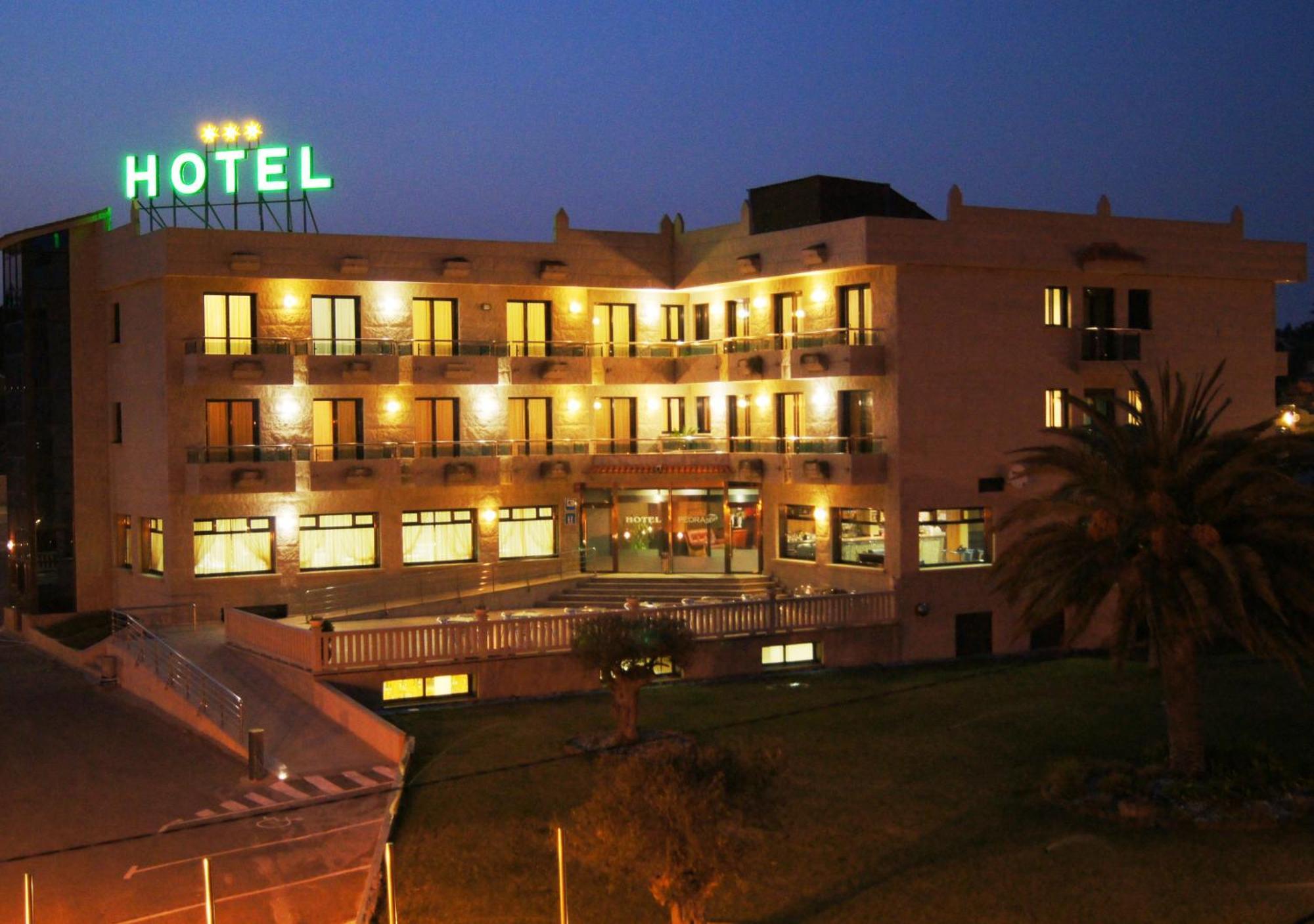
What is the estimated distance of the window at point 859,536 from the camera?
35.7 metres

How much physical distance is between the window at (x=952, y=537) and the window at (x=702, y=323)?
9693 millimetres

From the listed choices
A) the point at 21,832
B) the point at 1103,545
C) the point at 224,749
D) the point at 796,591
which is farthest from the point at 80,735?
the point at 1103,545

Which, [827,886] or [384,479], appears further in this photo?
[384,479]

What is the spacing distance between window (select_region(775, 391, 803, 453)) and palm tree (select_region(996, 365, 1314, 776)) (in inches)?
626

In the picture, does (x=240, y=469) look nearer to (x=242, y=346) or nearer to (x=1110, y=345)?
(x=242, y=346)

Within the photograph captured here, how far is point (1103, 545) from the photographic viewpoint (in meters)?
21.7

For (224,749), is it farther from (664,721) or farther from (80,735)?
(664,721)

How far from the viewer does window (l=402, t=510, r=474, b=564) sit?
39.3 m

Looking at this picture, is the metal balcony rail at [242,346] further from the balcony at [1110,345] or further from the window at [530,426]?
the balcony at [1110,345]

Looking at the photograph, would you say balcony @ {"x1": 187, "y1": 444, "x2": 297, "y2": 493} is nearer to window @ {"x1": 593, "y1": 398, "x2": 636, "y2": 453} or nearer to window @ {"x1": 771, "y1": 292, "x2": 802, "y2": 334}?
window @ {"x1": 593, "y1": 398, "x2": 636, "y2": 453}

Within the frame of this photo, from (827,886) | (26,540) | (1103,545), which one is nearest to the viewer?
(827,886)

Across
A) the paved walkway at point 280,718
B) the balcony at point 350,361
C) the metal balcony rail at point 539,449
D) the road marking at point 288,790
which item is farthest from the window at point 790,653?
the balcony at point 350,361

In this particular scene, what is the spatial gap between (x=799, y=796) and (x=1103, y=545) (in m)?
6.16

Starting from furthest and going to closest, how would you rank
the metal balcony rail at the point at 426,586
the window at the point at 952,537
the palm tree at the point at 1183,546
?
the window at the point at 952,537 → the metal balcony rail at the point at 426,586 → the palm tree at the point at 1183,546
